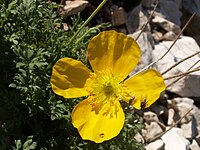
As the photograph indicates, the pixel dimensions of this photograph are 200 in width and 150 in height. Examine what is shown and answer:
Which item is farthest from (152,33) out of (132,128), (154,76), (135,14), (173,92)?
(154,76)

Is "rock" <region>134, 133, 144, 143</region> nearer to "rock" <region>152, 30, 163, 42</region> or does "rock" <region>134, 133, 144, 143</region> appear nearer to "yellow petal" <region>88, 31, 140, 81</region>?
"rock" <region>152, 30, 163, 42</region>

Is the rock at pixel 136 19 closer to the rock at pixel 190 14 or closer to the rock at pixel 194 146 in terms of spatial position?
the rock at pixel 190 14

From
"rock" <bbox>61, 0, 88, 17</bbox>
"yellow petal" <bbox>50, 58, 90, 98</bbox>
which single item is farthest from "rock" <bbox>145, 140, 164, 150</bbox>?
"yellow petal" <bbox>50, 58, 90, 98</bbox>

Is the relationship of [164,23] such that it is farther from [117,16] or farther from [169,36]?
[117,16]

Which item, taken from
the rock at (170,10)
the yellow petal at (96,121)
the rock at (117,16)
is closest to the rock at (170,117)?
the rock at (117,16)

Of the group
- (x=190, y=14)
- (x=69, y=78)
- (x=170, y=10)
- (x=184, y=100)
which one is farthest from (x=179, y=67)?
(x=69, y=78)

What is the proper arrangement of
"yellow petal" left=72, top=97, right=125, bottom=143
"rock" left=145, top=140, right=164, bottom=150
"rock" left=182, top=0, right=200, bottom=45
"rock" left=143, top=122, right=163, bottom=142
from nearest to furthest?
"yellow petal" left=72, top=97, right=125, bottom=143 < "rock" left=145, top=140, right=164, bottom=150 < "rock" left=143, top=122, right=163, bottom=142 < "rock" left=182, top=0, right=200, bottom=45
